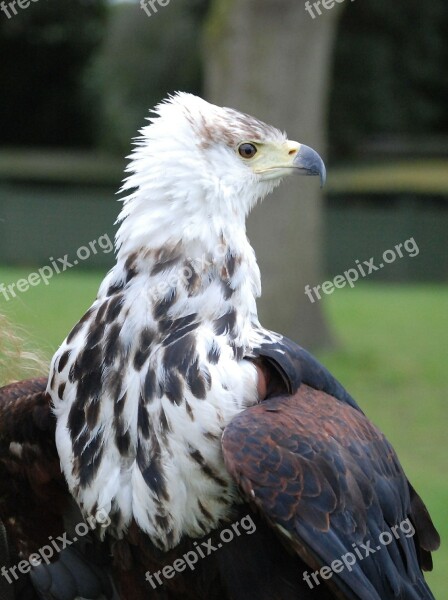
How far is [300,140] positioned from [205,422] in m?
8.79

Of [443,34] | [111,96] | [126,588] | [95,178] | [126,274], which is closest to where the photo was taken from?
[126,274]

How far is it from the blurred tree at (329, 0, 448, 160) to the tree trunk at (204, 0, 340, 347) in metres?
17.5

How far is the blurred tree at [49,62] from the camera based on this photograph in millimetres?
27766

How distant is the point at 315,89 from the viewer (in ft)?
40.3

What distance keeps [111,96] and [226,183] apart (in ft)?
83.0

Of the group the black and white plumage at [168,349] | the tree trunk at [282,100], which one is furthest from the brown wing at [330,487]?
the tree trunk at [282,100]

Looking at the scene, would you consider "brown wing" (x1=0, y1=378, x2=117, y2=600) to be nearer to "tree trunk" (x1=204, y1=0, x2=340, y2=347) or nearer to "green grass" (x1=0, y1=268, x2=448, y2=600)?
"green grass" (x1=0, y1=268, x2=448, y2=600)

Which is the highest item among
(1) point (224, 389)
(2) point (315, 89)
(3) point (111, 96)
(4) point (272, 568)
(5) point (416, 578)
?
(3) point (111, 96)

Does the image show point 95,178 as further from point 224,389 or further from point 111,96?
point 224,389

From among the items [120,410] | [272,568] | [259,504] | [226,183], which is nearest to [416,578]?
[272,568]

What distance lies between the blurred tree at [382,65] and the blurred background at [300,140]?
0.17 feet

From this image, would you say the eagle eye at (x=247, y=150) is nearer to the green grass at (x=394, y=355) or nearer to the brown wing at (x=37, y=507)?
the brown wing at (x=37, y=507)

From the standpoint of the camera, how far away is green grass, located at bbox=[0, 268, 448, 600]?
32.2 ft

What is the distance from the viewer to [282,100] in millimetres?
11789
